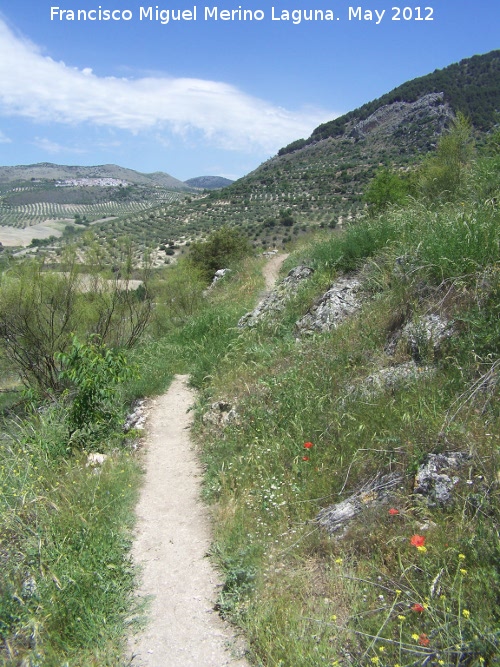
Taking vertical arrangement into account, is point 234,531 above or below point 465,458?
below

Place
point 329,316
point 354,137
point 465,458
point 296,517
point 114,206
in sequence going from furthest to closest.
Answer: point 114,206 < point 354,137 < point 329,316 < point 296,517 < point 465,458

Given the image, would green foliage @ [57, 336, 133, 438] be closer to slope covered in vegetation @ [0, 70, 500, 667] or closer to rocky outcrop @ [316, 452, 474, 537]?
slope covered in vegetation @ [0, 70, 500, 667]

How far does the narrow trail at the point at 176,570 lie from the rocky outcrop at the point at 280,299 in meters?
3.05

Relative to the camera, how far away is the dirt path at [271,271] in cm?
1370

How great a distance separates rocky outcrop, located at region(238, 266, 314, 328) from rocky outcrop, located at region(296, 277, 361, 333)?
986 mm

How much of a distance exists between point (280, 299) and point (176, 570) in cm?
578

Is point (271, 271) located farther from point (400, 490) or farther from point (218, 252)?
point (400, 490)

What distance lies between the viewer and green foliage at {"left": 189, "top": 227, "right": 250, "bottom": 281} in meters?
19.6

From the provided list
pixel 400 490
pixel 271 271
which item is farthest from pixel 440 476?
pixel 271 271

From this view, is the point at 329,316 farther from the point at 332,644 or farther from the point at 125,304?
the point at 125,304

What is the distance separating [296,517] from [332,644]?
1.10 meters

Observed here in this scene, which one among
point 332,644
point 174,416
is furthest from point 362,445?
point 174,416

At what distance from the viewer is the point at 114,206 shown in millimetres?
116438

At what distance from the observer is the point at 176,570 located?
3637 millimetres
